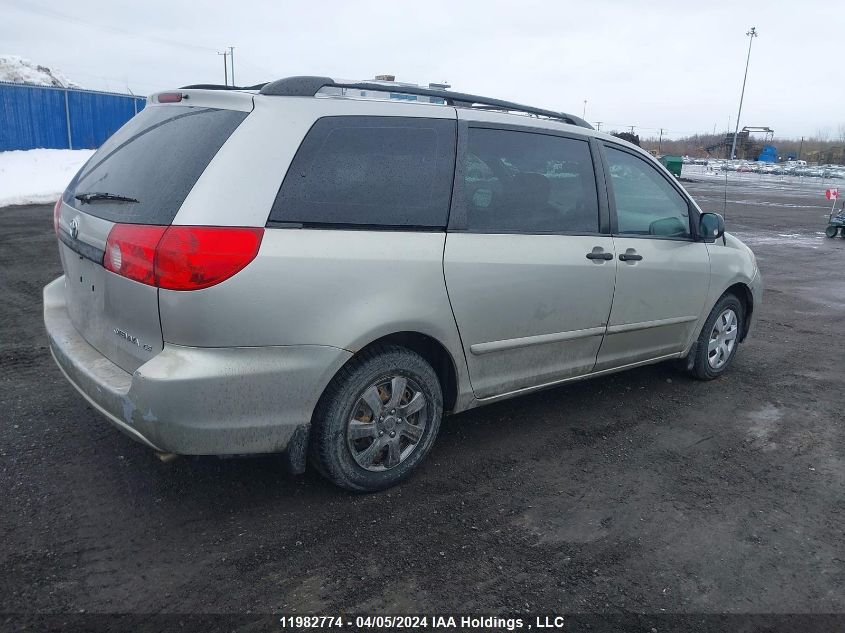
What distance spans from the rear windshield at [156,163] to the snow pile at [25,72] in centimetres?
3937

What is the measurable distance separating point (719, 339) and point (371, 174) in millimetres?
3455

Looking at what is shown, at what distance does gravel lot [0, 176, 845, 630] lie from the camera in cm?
261

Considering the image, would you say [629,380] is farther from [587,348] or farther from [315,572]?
[315,572]

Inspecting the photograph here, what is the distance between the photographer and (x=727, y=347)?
5.41 meters

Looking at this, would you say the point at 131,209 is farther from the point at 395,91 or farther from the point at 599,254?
the point at 599,254

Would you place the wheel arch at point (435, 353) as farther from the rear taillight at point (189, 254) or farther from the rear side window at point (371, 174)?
the rear taillight at point (189, 254)

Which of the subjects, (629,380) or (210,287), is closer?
(210,287)

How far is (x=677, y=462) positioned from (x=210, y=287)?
2.76 metres

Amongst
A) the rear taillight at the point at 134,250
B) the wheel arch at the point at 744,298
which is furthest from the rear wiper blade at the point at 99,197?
the wheel arch at the point at 744,298

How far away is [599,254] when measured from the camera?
4027mm

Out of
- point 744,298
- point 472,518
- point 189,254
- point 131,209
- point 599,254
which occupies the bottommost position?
point 472,518

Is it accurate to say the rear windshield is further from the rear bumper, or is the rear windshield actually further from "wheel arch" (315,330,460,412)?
"wheel arch" (315,330,460,412)

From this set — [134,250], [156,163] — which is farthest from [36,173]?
[134,250]

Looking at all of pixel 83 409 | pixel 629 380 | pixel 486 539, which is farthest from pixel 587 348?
pixel 83 409
